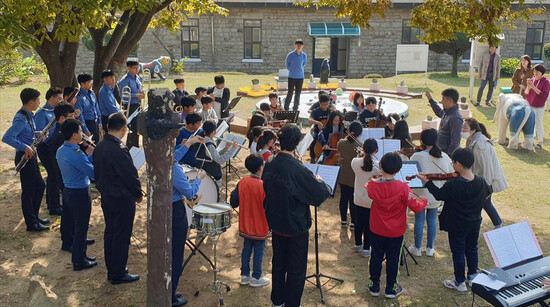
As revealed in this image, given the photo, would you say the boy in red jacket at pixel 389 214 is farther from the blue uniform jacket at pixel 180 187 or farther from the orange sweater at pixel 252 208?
the blue uniform jacket at pixel 180 187

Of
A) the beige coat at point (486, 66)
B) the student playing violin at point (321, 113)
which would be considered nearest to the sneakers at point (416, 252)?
the student playing violin at point (321, 113)

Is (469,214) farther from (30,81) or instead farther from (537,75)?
(30,81)

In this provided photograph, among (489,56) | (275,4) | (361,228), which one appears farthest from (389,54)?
(361,228)

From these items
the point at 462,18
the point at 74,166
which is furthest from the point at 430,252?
the point at 74,166

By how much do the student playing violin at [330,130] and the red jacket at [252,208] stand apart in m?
3.05

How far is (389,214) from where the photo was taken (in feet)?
19.1

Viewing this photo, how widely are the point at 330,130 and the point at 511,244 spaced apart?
4.60 meters

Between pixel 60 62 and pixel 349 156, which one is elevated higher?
pixel 60 62

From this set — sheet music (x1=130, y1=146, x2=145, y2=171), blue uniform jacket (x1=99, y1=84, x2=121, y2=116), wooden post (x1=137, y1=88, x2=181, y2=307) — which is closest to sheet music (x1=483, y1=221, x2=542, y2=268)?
wooden post (x1=137, y1=88, x2=181, y2=307)

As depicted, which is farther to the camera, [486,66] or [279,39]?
[279,39]

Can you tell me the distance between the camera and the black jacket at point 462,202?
19.0ft

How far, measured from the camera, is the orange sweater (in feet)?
19.7

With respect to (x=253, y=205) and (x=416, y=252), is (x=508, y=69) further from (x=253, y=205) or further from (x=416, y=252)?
(x=253, y=205)

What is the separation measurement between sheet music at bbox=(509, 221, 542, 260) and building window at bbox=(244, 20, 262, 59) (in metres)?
25.2
